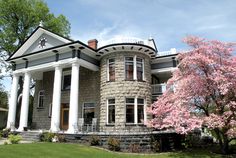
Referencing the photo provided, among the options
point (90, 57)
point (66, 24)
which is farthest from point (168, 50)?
point (66, 24)

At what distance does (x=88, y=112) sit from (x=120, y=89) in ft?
13.1

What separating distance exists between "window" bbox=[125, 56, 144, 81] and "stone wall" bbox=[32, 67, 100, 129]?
2914 mm

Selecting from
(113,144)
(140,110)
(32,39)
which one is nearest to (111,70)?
(140,110)

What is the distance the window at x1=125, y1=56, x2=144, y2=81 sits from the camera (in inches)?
682

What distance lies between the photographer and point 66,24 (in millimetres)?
31922

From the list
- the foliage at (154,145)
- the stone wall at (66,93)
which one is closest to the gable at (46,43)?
the stone wall at (66,93)

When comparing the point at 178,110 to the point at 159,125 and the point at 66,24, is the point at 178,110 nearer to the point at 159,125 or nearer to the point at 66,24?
the point at 159,125

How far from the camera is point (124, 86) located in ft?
55.4

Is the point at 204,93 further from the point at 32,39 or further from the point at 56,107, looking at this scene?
the point at 32,39

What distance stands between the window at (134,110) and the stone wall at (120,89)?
0.32m

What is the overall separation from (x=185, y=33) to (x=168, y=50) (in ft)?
19.7

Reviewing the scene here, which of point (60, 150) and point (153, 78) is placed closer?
point (60, 150)

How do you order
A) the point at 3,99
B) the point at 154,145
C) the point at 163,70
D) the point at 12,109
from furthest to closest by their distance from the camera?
1. the point at 3,99
2. the point at 12,109
3. the point at 163,70
4. the point at 154,145

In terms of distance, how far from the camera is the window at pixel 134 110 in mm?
16391
